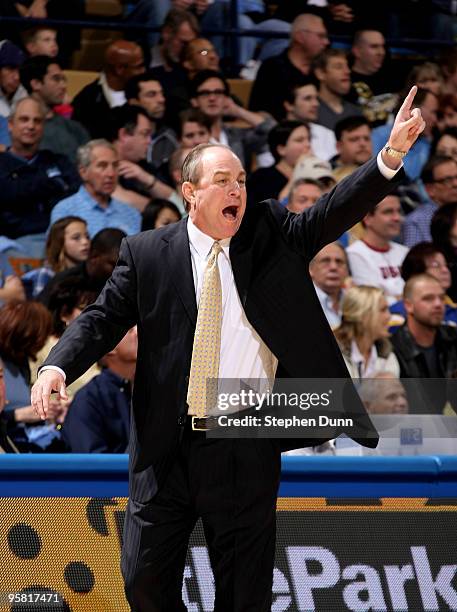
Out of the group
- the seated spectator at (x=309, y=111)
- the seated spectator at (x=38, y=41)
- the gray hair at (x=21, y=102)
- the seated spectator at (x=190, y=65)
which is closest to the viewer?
the gray hair at (x=21, y=102)

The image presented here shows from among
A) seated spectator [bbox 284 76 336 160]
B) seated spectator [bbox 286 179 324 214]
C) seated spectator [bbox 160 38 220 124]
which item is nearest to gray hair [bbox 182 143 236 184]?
seated spectator [bbox 286 179 324 214]

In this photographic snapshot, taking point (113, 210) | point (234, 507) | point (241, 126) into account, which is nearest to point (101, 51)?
point (241, 126)

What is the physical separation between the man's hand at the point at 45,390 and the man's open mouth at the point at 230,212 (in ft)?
1.95

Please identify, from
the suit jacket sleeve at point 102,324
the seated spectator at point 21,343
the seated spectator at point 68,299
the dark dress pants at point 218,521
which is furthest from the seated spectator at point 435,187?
the dark dress pants at point 218,521

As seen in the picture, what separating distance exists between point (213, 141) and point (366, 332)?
1.98 m

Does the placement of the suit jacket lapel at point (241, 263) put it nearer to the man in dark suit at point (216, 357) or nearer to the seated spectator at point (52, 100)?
the man in dark suit at point (216, 357)

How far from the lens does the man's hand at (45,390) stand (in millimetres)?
2691

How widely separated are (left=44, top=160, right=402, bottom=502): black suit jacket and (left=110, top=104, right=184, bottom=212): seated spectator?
385cm

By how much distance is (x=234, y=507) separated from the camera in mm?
2842

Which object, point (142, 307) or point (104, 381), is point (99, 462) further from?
point (104, 381)

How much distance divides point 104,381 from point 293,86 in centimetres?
357

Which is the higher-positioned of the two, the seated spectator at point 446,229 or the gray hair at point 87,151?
the gray hair at point 87,151

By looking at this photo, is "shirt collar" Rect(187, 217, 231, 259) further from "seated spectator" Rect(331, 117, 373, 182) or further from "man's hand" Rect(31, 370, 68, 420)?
"seated spectator" Rect(331, 117, 373, 182)

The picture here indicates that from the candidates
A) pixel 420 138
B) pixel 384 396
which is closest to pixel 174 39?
pixel 420 138
